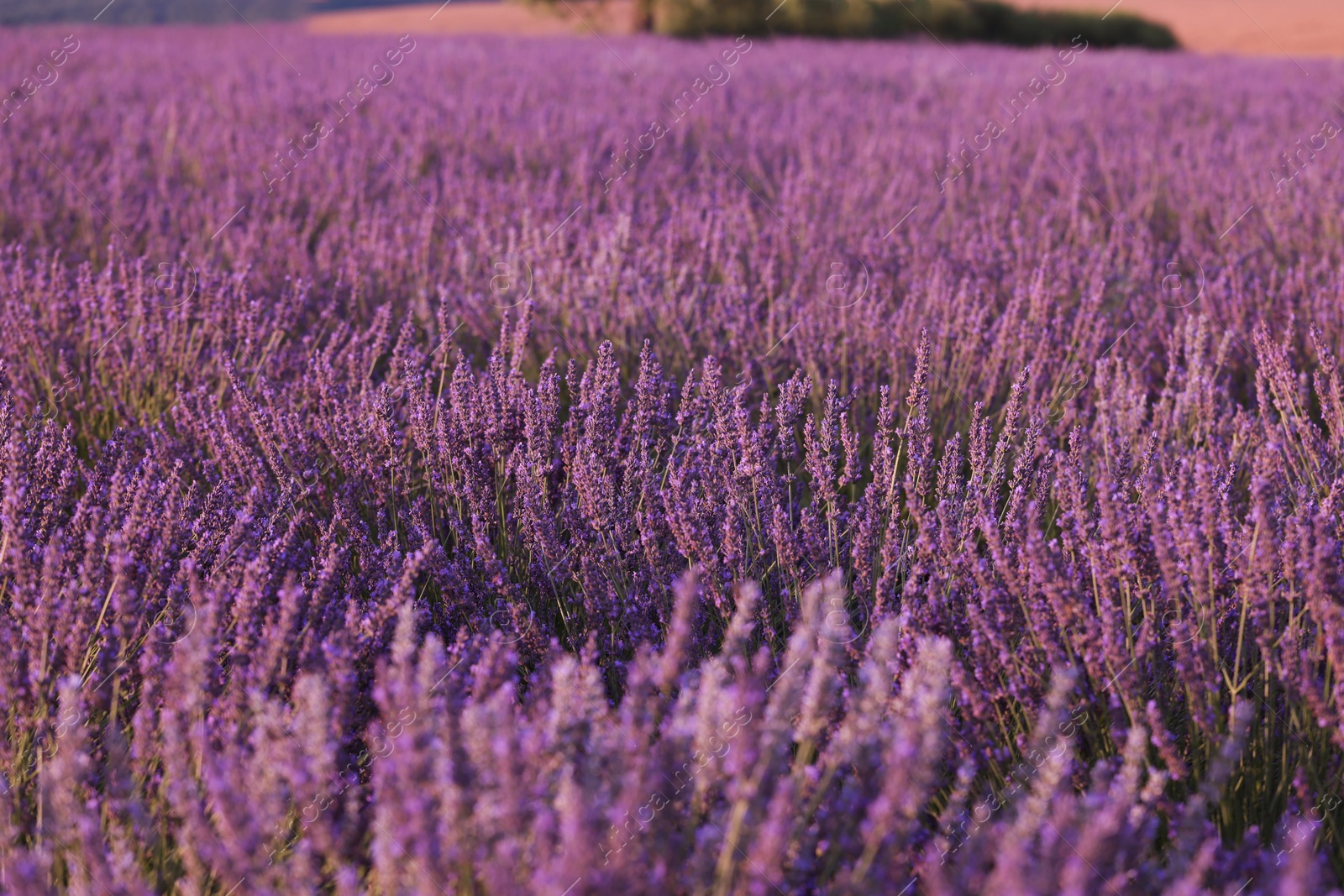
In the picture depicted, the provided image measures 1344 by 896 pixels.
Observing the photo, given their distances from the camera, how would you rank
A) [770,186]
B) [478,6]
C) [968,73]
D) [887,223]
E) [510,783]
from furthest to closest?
1. [478,6]
2. [968,73]
3. [770,186]
4. [887,223]
5. [510,783]

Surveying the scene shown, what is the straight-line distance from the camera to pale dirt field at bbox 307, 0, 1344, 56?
703 inches

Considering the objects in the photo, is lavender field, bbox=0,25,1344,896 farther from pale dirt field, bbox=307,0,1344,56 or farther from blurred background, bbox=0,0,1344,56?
pale dirt field, bbox=307,0,1344,56

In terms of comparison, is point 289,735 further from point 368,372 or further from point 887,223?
point 887,223

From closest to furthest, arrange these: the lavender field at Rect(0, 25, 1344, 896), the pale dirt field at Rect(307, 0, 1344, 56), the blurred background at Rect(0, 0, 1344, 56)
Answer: the lavender field at Rect(0, 25, 1344, 896) < the blurred background at Rect(0, 0, 1344, 56) < the pale dirt field at Rect(307, 0, 1344, 56)

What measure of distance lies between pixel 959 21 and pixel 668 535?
1938 centimetres

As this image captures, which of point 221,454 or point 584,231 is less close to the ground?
point 584,231

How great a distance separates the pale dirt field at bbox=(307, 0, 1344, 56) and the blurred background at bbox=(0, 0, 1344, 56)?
35mm

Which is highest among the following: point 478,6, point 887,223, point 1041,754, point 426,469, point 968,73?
point 478,6

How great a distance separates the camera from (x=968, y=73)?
29.0 ft

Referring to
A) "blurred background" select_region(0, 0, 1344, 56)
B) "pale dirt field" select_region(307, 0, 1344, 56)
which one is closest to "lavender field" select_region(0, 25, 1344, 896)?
"blurred background" select_region(0, 0, 1344, 56)

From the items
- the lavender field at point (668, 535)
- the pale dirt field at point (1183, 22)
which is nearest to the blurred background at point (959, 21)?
the pale dirt field at point (1183, 22)

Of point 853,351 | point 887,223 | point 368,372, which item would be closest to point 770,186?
point 887,223

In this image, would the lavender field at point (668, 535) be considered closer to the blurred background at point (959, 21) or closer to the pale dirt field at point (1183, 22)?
the blurred background at point (959, 21)

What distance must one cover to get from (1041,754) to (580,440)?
3.62 feet
